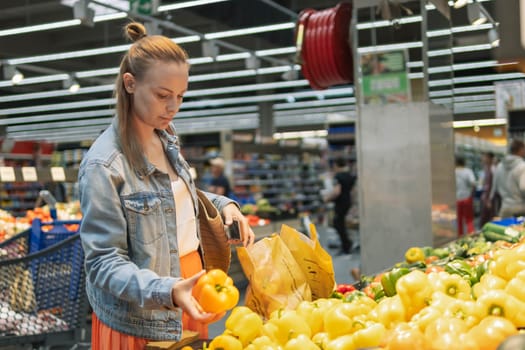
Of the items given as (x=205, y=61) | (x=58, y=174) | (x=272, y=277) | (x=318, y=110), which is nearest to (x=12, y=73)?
(x=205, y=61)

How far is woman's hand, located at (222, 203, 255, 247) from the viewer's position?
2.23m

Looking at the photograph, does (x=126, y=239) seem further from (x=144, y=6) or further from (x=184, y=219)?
(x=144, y=6)

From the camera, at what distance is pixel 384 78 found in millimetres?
4930

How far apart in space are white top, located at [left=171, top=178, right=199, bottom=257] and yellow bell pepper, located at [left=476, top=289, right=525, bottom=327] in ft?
2.90

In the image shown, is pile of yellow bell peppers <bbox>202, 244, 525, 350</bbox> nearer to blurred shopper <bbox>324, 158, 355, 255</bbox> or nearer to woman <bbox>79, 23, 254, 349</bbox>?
woman <bbox>79, 23, 254, 349</bbox>

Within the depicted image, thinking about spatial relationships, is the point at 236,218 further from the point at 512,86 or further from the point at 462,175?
the point at 512,86

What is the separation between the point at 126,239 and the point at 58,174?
3.37 m

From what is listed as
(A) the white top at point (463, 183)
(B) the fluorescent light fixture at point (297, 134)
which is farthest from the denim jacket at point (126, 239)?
(B) the fluorescent light fixture at point (297, 134)

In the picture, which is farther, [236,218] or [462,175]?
[462,175]

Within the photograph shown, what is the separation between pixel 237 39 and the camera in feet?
51.8

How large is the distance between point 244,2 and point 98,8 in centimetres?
A: 281

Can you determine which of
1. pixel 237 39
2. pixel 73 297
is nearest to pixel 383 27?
pixel 73 297

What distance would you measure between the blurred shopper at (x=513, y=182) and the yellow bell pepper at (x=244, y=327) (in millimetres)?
7400

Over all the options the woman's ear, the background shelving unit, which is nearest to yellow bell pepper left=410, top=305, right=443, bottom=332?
the woman's ear
